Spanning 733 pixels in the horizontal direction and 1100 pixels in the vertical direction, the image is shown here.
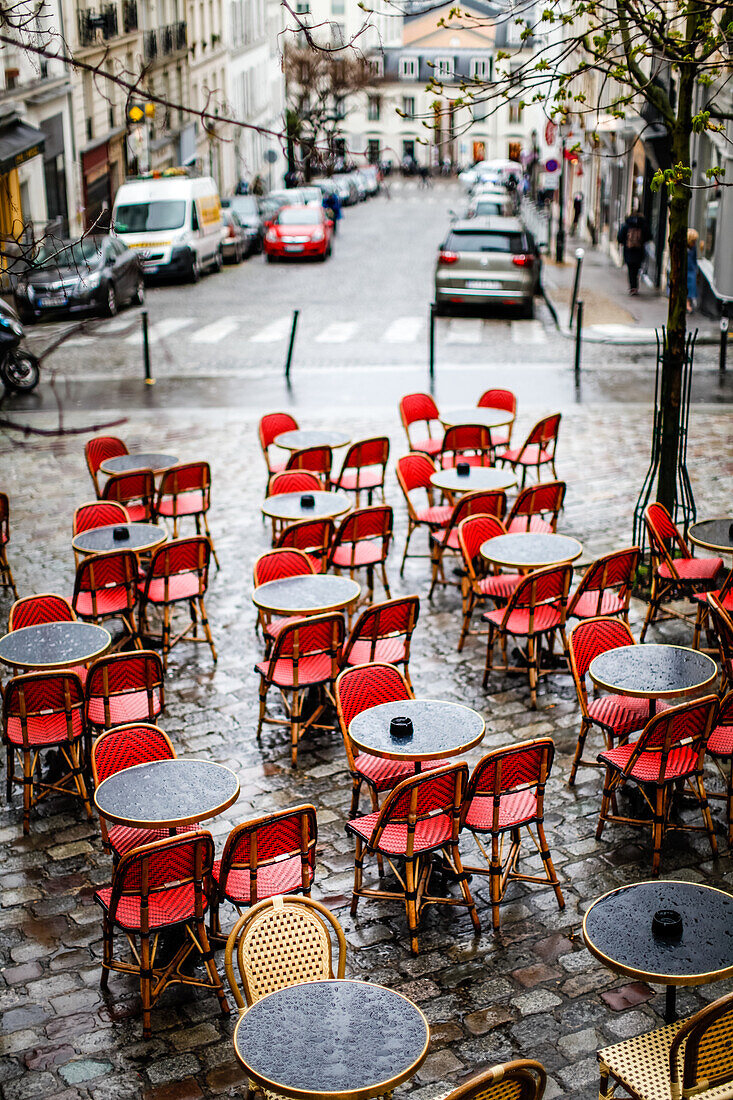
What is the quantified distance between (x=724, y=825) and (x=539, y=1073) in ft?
10.2

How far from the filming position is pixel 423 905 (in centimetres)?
622

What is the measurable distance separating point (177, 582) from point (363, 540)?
54.7 inches

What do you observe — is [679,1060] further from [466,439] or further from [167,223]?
[167,223]

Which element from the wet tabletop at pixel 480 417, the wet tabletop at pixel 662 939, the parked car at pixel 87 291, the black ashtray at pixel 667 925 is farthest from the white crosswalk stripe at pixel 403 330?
the black ashtray at pixel 667 925

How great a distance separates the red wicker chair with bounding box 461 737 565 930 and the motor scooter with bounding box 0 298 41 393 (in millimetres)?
12503

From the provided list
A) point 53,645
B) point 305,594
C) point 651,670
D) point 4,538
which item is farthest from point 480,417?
point 53,645

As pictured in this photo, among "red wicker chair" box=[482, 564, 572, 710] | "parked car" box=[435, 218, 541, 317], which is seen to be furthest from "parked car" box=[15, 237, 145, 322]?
"red wicker chair" box=[482, 564, 572, 710]

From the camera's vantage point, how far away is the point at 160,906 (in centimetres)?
562

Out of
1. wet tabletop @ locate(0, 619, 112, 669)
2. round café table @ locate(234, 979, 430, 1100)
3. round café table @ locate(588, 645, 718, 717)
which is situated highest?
round café table @ locate(234, 979, 430, 1100)

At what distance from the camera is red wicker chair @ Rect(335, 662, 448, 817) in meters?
6.62

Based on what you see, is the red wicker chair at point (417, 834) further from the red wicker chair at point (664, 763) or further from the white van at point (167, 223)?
the white van at point (167, 223)

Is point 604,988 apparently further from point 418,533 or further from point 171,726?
point 418,533

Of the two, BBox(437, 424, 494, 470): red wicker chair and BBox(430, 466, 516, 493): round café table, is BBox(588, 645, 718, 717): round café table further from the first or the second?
BBox(437, 424, 494, 470): red wicker chair

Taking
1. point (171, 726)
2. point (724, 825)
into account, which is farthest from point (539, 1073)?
point (171, 726)
